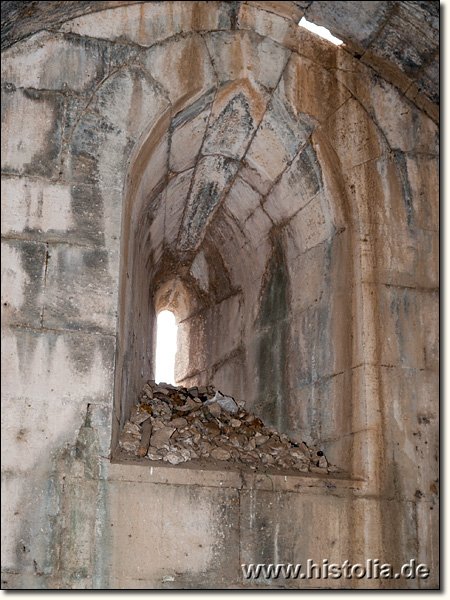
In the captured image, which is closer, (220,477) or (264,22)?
(220,477)

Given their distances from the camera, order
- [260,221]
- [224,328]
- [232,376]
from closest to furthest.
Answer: [260,221], [232,376], [224,328]

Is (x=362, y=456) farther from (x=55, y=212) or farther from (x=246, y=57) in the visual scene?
(x=246, y=57)

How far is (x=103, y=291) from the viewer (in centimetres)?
515

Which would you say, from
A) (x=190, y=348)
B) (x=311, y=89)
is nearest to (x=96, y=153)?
(x=311, y=89)

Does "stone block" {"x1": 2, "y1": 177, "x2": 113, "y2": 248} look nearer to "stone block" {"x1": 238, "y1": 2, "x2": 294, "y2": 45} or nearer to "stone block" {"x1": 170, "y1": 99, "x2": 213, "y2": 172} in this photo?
"stone block" {"x1": 170, "y1": 99, "x2": 213, "y2": 172}

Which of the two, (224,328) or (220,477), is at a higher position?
(224,328)

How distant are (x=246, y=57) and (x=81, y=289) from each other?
91.1 inches

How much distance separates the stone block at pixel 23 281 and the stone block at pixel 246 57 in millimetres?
2028

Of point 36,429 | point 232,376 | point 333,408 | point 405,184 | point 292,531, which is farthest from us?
point 232,376

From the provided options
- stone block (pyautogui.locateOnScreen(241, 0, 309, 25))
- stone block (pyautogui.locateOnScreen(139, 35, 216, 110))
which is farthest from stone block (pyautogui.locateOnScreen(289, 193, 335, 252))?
stone block (pyautogui.locateOnScreen(241, 0, 309, 25))

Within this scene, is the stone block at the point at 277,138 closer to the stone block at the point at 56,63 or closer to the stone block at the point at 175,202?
the stone block at the point at 175,202

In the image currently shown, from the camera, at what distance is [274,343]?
6953mm

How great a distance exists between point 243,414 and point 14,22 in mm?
3729

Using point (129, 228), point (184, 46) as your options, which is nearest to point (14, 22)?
point (184, 46)
